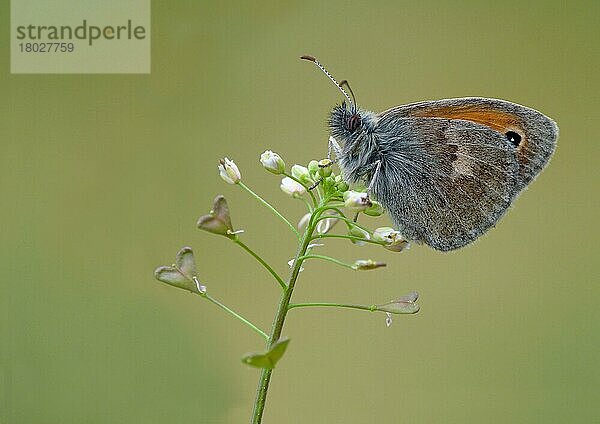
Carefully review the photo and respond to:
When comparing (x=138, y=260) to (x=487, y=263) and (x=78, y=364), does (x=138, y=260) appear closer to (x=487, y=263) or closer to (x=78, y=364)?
(x=78, y=364)

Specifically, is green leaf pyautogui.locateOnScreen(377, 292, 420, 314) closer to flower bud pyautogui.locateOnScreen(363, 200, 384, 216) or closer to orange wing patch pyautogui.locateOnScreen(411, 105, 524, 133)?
flower bud pyautogui.locateOnScreen(363, 200, 384, 216)

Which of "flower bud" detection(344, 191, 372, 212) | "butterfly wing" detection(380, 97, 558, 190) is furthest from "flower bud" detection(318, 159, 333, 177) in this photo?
"butterfly wing" detection(380, 97, 558, 190)

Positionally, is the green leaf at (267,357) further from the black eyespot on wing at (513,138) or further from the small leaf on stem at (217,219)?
the black eyespot on wing at (513,138)

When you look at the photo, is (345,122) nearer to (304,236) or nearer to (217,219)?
(304,236)

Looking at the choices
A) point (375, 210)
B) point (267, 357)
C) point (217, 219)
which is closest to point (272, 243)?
point (375, 210)

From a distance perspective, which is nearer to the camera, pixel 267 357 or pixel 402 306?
pixel 267 357
